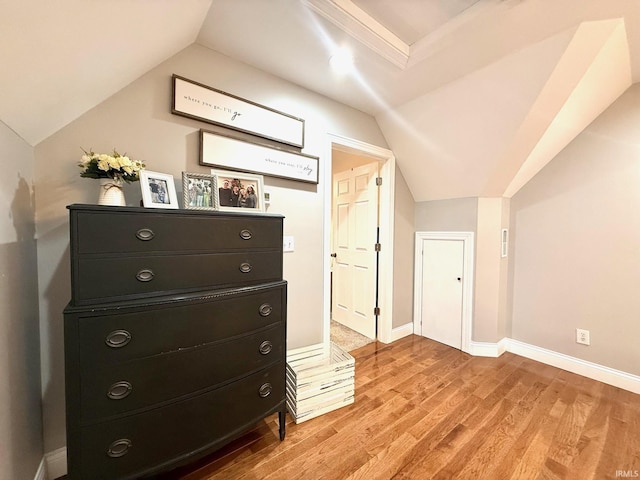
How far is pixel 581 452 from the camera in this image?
147 cm

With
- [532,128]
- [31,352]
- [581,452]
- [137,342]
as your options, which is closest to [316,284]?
[137,342]

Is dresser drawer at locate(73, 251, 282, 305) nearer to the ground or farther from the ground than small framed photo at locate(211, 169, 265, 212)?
nearer to the ground

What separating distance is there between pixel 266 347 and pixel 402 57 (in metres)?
2.19

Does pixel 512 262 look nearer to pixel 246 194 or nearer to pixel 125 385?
pixel 246 194

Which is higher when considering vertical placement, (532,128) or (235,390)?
(532,128)

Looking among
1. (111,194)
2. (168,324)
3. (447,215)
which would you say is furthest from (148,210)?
(447,215)

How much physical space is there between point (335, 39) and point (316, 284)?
1.82 m

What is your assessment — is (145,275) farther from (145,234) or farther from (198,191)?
(198,191)

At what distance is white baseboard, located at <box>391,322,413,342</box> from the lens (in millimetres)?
2966

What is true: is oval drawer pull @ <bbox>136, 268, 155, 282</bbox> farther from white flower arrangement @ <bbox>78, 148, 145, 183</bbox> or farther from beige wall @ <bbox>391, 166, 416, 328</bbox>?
beige wall @ <bbox>391, 166, 416, 328</bbox>

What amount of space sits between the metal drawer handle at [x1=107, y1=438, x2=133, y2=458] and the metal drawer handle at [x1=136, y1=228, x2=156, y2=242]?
85cm

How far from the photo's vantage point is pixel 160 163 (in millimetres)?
1546

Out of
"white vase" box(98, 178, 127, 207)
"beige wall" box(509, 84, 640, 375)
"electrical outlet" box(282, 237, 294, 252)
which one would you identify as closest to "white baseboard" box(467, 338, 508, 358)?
"beige wall" box(509, 84, 640, 375)

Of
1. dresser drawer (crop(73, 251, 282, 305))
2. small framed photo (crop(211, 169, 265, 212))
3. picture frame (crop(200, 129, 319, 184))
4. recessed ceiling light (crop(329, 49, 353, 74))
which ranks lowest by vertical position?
dresser drawer (crop(73, 251, 282, 305))
